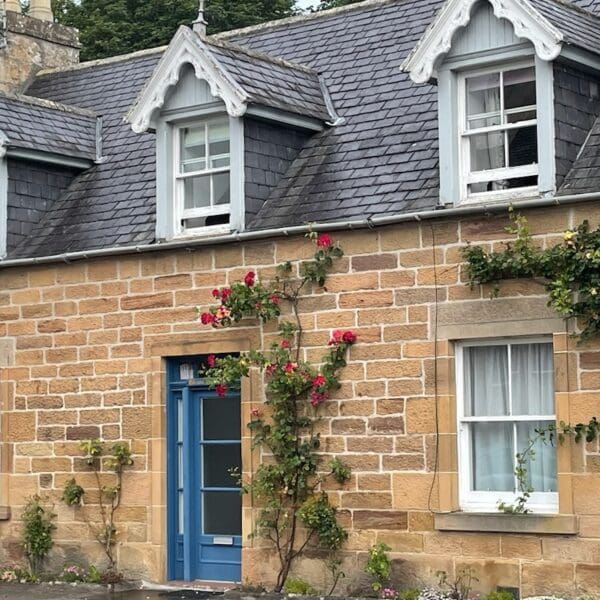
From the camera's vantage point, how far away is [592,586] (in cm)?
1279

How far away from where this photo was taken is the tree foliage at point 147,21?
31.0 meters

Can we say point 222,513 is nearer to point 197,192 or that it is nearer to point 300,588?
point 300,588

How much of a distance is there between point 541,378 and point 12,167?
731cm

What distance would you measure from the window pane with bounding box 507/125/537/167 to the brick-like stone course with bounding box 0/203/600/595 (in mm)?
720

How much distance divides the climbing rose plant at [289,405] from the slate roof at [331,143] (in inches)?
27.2

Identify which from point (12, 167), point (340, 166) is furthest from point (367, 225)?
point (12, 167)

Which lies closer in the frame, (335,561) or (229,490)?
(335,561)

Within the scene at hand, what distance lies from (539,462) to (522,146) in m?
2.95

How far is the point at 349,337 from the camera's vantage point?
47.1 ft

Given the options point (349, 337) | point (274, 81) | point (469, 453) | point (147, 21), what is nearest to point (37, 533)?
point (349, 337)

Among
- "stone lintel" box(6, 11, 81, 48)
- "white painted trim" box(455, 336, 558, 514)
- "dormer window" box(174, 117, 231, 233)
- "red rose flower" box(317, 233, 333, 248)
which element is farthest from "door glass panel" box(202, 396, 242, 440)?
"stone lintel" box(6, 11, 81, 48)

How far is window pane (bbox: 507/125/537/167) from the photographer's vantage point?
13.9m

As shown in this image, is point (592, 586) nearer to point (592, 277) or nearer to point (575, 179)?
point (592, 277)

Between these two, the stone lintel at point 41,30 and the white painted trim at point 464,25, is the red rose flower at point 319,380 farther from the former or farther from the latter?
the stone lintel at point 41,30
